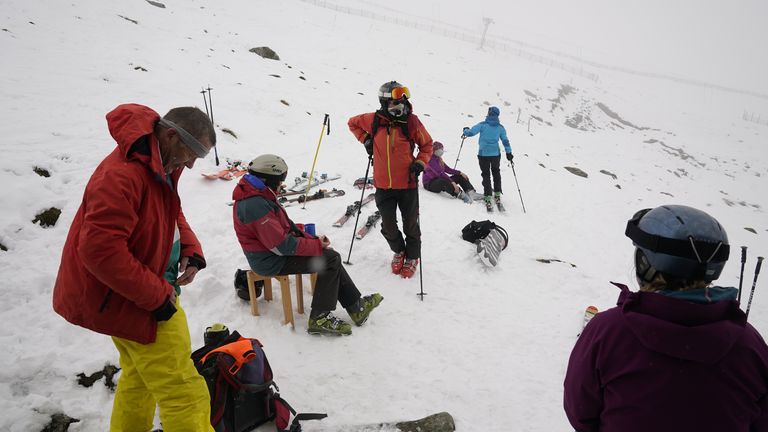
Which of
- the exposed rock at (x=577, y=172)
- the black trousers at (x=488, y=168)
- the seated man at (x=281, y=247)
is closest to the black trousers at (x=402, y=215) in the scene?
the seated man at (x=281, y=247)

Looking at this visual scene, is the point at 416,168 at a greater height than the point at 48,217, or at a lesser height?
greater

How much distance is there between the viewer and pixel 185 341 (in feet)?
7.77

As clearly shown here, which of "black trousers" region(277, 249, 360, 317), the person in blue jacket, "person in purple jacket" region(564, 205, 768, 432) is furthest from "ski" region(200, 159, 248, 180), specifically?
"person in purple jacket" region(564, 205, 768, 432)

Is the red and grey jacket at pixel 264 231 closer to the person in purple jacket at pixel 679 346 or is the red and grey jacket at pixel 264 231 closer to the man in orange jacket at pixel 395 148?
the man in orange jacket at pixel 395 148

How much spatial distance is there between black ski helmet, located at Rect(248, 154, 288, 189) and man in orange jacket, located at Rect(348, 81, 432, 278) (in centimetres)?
182

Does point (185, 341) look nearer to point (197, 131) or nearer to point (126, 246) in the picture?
point (126, 246)

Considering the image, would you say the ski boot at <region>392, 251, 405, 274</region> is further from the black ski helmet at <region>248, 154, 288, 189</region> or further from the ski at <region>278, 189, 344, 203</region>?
the ski at <region>278, 189, 344, 203</region>

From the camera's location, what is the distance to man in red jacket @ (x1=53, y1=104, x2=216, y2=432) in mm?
1883

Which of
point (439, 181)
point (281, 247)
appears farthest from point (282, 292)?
point (439, 181)

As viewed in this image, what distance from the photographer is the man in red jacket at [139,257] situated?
6.18ft

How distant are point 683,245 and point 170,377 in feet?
9.30

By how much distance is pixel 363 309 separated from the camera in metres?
4.60

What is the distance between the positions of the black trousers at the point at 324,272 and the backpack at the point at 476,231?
371cm

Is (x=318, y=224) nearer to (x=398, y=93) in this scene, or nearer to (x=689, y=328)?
(x=398, y=93)
